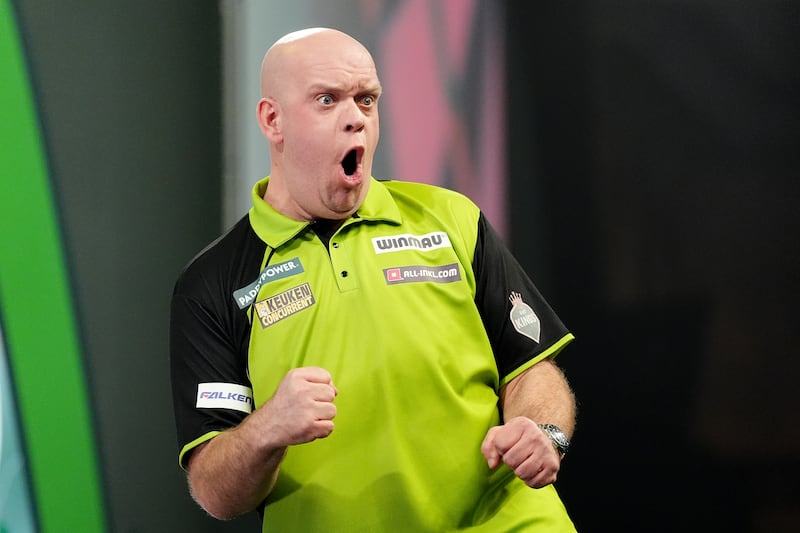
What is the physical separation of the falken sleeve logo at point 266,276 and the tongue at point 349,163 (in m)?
0.17

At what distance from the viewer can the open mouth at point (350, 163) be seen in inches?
71.4

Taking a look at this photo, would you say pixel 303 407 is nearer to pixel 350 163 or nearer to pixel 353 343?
pixel 353 343

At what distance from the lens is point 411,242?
1.84 m

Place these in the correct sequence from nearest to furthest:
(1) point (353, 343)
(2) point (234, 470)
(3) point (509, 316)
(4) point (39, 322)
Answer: (2) point (234, 470), (1) point (353, 343), (3) point (509, 316), (4) point (39, 322)

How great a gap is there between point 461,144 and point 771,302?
801 mm

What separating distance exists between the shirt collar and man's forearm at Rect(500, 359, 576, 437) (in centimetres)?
34

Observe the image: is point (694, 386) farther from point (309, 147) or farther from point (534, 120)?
point (309, 147)

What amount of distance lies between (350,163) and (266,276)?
0.76 ft

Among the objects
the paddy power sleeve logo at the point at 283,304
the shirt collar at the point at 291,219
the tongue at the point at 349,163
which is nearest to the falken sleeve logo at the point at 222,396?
the paddy power sleeve logo at the point at 283,304

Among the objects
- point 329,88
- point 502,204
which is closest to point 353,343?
point 329,88

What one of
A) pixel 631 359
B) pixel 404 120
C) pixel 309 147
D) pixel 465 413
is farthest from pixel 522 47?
pixel 465 413

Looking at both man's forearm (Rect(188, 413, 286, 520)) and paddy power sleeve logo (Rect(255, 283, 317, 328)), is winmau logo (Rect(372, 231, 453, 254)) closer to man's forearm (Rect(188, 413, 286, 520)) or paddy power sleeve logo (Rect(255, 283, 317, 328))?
paddy power sleeve logo (Rect(255, 283, 317, 328))

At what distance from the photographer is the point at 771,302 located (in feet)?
7.84

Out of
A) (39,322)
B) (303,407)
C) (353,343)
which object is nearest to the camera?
(303,407)
